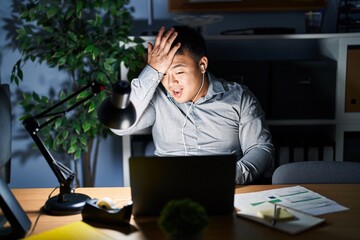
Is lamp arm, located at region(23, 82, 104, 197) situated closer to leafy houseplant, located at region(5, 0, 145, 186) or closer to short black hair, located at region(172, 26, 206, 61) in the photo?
short black hair, located at region(172, 26, 206, 61)

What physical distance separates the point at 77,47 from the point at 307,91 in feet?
4.12

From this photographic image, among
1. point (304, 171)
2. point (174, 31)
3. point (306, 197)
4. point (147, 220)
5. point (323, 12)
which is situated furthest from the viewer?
point (323, 12)

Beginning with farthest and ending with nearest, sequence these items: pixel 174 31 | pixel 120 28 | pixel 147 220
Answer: pixel 120 28
pixel 174 31
pixel 147 220

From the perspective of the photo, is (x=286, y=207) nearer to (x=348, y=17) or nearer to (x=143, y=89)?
(x=143, y=89)

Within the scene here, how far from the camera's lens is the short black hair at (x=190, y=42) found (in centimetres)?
214

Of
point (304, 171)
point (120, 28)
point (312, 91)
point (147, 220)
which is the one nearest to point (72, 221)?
point (147, 220)

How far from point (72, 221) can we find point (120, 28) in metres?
1.45

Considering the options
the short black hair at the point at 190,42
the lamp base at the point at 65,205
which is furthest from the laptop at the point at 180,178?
the short black hair at the point at 190,42

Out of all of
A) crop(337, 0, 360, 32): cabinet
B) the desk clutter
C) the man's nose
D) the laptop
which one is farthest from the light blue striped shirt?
crop(337, 0, 360, 32): cabinet

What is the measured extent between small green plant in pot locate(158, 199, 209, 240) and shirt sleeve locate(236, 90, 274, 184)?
2.51ft

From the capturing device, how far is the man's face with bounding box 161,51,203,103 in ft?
7.00

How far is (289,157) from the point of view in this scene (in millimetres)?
2781

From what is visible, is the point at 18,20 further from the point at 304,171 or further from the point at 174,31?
the point at 304,171

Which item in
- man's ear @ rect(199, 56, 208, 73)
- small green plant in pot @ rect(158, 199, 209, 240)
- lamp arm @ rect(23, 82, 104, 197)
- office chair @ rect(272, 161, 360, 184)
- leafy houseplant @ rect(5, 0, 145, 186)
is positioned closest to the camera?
small green plant in pot @ rect(158, 199, 209, 240)
